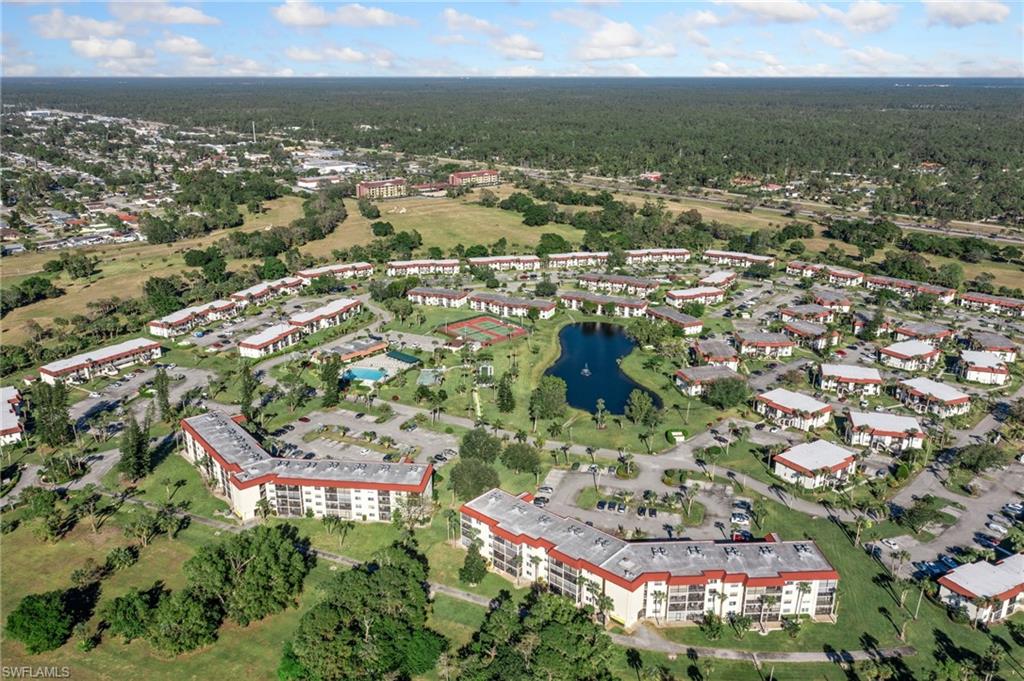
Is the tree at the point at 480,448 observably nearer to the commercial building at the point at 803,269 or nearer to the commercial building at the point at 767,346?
the commercial building at the point at 767,346

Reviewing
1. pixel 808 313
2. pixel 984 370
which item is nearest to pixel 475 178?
pixel 808 313

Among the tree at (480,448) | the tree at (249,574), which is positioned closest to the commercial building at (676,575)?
the tree at (480,448)

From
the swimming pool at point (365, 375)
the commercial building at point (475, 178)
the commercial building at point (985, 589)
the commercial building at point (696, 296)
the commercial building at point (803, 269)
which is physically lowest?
the commercial building at point (985, 589)

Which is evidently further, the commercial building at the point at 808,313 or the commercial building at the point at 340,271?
the commercial building at the point at 340,271

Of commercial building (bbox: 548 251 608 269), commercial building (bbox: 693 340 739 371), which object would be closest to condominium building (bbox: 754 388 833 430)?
commercial building (bbox: 693 340 739 371)

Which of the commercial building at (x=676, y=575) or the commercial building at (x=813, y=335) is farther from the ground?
the commercial building at (x=813, y=335)
